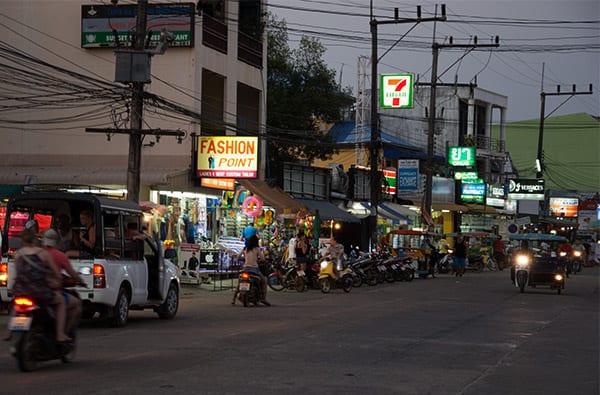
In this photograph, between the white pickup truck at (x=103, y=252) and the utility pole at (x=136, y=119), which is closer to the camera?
the white pickup truck at (x=103, y=252)

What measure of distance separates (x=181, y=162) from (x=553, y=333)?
20623 millimetres

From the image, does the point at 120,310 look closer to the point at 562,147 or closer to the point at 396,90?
the point at 396,90

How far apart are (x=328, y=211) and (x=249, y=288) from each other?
2169 cm

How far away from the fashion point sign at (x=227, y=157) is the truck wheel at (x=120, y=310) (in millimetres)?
17361

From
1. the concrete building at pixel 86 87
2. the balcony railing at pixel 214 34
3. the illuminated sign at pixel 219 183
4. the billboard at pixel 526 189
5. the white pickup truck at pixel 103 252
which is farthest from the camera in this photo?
the billboard at pixel 526 189

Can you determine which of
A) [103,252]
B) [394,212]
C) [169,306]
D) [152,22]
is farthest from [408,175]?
[103,252]

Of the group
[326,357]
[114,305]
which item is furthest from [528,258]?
[326,357]

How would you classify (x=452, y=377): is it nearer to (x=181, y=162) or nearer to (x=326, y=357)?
(x=326, y=357)

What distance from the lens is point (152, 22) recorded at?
3606cm

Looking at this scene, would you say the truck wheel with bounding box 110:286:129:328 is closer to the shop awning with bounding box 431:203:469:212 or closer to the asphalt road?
the asphalt road

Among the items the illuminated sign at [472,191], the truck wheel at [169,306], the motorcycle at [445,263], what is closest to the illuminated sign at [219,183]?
the motorcycle at [445,263]

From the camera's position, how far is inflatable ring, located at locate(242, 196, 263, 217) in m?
37.8

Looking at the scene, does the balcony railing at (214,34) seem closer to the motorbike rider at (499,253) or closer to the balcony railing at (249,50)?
the balcony railing at (249,50)

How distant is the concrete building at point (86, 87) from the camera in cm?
3625
